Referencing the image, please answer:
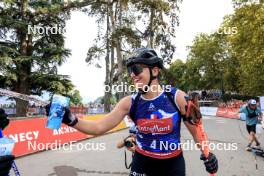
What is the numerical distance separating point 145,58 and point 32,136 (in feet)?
32.4

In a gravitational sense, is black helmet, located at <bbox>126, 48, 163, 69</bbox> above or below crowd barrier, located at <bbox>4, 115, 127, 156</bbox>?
above

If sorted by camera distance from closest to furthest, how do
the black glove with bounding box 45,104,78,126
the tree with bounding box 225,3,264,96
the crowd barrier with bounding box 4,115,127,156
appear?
the black glove with bounding box 45,104,78,126 < the crowd barrier with bounding box 4,115,127,156 < the tree with bounding box 225,3,264,96

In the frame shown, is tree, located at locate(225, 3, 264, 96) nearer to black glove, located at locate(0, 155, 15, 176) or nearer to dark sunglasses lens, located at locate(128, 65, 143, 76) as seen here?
dark sunglasses lens, located at locate(128, 65, 143, 76)

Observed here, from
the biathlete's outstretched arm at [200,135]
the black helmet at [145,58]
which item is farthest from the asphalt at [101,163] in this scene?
the black helmet at [145,58]

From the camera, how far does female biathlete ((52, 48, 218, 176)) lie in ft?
12.0

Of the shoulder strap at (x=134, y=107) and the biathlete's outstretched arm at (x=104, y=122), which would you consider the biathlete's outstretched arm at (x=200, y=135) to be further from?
the biathlete's outstretched arm at (x=104, y=122)

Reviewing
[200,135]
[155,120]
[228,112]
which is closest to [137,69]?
[155,120]

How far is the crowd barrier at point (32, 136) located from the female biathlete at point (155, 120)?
27.4ft

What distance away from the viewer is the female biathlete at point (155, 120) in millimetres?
3660

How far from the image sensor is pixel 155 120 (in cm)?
368

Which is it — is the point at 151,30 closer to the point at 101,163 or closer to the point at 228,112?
the point at 228,112

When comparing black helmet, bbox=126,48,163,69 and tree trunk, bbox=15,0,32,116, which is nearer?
black helmet, bbox=126,48,163,69

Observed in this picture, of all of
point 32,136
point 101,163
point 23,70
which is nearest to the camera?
point 101,163

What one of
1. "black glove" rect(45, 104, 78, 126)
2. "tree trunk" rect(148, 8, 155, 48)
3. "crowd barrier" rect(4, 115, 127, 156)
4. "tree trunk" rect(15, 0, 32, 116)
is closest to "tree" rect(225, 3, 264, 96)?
"tree trunk" rect(148, 8, 155, 48)
